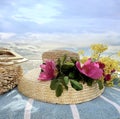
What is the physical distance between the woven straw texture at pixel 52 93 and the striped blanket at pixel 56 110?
0.05 ft

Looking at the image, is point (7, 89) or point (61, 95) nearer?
point (61, 95)

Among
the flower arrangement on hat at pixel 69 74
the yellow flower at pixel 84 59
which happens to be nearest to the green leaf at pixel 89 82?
the flower arrangement on hat at pixel 69 74

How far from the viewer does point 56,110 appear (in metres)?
0.65

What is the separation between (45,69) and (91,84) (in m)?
0.15

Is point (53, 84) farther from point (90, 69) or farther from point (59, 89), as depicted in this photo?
point (90, 69)

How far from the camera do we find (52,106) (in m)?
0.67

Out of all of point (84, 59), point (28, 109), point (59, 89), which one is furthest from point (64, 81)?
point (84, 59)

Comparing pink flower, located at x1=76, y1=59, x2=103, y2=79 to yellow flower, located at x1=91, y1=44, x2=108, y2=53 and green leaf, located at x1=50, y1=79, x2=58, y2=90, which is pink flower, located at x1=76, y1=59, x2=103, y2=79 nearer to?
green leaf, located at x1=50, y1=79, x2=58, y2=90

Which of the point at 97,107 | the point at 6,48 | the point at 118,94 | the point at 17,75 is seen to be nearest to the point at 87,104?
the point at 97,107

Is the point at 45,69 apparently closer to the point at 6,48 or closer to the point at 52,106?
the point at 52,106

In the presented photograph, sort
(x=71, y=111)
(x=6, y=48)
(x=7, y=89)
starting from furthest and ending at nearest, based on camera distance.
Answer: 1. (x=6, y=48)
2. (x=7, y=89)
3. (x=71, y=111)

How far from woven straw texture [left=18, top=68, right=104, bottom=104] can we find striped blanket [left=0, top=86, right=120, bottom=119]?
0.05 ft

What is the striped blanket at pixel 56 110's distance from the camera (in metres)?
0.64

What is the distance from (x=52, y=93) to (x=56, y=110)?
60mm
